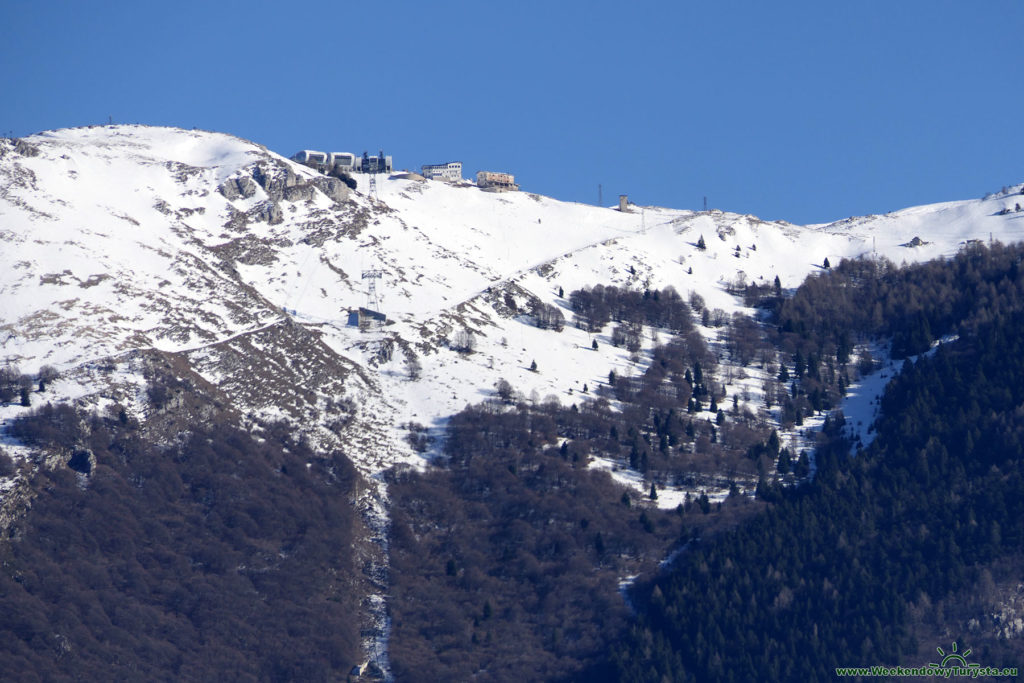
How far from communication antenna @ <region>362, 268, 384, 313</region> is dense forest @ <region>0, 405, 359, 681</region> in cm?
2659

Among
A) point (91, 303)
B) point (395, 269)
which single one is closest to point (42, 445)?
point (91, 303)

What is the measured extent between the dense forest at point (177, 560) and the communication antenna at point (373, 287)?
2659 centimetres

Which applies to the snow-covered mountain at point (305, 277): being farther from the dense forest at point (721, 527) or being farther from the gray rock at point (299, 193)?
the dense forest at point (721, 527)

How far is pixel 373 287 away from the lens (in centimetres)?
16525

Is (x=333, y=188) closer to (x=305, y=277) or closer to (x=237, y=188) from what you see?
(x=237, y=188)

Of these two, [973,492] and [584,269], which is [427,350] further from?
[973,492]

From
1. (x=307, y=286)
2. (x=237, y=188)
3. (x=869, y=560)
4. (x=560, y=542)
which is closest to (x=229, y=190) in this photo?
(x=237, y=188)

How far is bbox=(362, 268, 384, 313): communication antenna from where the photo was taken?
163000 mm

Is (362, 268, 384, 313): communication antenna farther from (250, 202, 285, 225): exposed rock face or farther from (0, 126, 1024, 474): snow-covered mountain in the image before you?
(250, 202, 285, 225): exposed rock face

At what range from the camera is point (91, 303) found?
494ft

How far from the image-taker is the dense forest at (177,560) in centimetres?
11562

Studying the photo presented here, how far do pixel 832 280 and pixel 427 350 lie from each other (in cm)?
5159

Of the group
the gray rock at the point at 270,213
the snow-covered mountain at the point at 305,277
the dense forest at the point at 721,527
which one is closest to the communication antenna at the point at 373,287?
the snow-covered mountain at the point at 305,277

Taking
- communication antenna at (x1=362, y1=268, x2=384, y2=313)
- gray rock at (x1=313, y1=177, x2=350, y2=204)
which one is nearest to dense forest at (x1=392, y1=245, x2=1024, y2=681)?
communication antenna at (x1=362, y1=268, x2=384, y2=313)
